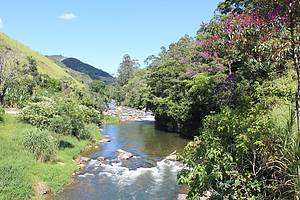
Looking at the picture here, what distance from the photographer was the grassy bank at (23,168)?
63.5 ft

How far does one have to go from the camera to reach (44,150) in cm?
2573

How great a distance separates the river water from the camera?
2159cm

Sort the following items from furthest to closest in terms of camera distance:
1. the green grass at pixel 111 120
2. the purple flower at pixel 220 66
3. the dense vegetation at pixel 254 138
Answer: the green grass at pixel 111 120 → the purple flower at pixel 220 66 → the dense vegetation at pixel 254 138

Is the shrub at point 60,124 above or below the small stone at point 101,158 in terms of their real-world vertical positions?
above

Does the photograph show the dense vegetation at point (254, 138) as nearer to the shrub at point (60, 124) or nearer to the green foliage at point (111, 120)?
the shrub at point (60, 124)

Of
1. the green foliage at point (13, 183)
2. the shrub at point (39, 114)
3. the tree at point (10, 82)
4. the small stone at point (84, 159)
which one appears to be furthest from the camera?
the tree at point (10, 82)

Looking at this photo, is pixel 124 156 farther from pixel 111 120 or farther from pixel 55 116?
pixel 111 120

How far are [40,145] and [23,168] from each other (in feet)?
13.2

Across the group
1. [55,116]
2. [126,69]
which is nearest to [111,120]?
[55,116]

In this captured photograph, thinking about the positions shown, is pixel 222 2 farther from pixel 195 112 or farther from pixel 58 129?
pixel 58 129

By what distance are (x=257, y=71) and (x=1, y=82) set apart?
35.7m

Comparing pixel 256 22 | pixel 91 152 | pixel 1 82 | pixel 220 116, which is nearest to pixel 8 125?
pixel 91 152

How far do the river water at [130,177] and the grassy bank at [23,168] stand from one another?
3.56ft

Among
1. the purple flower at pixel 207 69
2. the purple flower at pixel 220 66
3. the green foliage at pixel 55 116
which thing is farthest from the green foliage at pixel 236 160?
the purple flower at pixel 207 69
